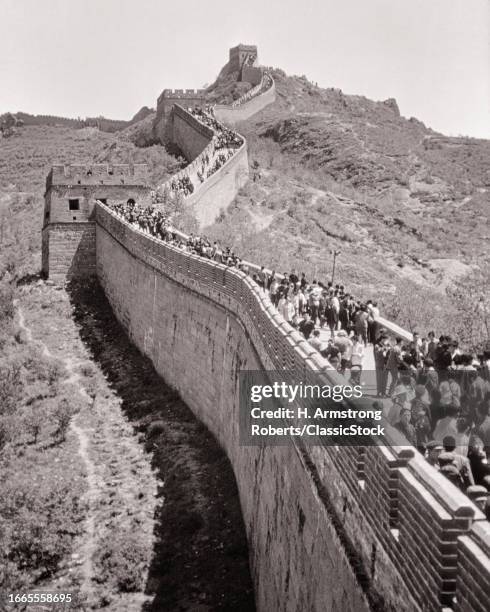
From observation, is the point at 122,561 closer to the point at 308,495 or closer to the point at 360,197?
the point at 308,495

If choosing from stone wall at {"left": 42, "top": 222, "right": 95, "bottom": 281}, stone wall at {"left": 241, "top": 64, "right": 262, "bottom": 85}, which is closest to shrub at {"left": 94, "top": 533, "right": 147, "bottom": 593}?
→ stone wall at {"left": 42, "top": 222, "right": 95, "bottom": 281}

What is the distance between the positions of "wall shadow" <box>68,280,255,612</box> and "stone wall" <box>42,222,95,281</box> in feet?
32.1

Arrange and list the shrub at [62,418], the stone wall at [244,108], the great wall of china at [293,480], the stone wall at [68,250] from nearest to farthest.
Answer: the great wall of china at [293,480]
the shrub at [62,418]
the stone wall at [68,250]
the stone wall at [244,108]

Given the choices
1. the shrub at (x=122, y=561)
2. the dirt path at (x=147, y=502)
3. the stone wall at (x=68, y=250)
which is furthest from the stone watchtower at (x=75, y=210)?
the shrub at (x=122, y=561)

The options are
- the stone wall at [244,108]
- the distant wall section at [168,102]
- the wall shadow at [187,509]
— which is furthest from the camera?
the stone wall at [244,108]

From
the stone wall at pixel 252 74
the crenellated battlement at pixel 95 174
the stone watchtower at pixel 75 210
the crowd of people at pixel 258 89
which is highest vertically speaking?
the stone wall at pixel 252 74

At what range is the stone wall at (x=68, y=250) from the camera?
32969 mm

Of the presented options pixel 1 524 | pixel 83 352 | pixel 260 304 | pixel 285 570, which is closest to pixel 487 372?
pixel 285 570

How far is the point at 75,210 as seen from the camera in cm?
3356

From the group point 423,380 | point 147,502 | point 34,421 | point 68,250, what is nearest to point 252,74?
point 68,250

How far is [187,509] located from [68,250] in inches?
789

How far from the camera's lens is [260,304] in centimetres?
1367

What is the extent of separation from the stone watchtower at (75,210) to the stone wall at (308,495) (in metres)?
11.5

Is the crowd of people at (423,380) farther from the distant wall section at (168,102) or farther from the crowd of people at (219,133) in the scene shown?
the distant wall section at (168,102)
